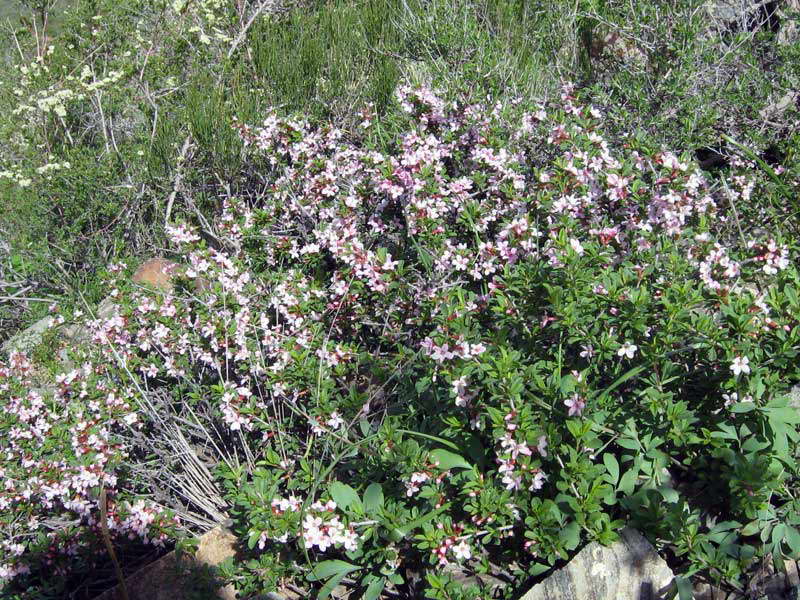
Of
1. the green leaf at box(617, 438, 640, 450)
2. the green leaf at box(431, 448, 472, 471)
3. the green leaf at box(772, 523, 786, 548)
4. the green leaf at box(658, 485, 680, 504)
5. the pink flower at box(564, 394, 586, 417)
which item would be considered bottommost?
the green leaf at box(772, 523, 786, 548)

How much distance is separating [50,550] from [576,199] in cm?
265

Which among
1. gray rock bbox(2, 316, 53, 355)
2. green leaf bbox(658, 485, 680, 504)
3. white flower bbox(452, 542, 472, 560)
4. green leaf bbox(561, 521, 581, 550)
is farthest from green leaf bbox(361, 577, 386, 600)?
gray rock bbox(2, 316, 53, 355)

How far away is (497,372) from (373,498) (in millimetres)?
589

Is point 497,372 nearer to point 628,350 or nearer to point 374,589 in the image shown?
point 628,350

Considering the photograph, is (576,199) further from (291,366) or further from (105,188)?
(105,188)

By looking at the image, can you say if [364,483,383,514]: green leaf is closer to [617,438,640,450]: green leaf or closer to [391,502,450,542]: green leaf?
[391,502,450,542]: green leaf

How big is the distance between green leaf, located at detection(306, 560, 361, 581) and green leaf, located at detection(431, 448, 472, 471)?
16.8 inches

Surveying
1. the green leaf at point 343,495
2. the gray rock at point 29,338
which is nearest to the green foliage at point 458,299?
the green leaf at point 343,495

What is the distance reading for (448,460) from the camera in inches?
92.0

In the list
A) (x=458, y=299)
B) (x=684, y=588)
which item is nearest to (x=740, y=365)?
(x=684, y=588)

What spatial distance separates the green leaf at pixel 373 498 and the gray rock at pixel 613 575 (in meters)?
0.53

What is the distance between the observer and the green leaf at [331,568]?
228 centimetres

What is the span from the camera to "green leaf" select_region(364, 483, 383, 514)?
233 centimetres

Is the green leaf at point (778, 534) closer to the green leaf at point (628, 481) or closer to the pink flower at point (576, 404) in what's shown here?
the green leaf at point (628, 481)
